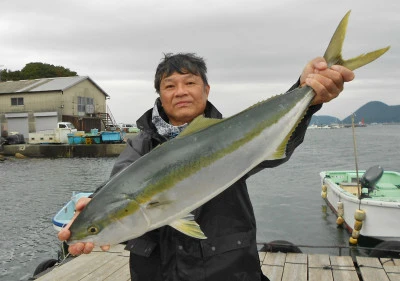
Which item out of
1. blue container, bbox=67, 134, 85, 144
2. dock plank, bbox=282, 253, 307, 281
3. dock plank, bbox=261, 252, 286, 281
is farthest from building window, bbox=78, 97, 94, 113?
dock plank, bbox=282, 253, 307, 281

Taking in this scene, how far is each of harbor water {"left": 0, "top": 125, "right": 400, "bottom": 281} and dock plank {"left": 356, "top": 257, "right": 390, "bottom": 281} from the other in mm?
7616

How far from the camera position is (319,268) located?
672 cm

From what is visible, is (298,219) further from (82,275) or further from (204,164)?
(204,164)

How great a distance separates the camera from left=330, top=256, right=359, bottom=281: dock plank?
6.34 meters

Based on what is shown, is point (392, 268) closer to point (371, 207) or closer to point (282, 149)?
point (282, 149)

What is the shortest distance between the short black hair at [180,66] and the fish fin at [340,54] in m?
1.08

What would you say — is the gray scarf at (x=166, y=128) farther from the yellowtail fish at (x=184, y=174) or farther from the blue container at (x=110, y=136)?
the blue container at (x=110, y=136)

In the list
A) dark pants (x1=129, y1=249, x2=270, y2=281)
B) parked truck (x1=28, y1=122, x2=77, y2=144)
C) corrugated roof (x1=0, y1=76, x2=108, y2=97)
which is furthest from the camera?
corrugated roof (x1=0, y1=76, x2=108, y2=97)

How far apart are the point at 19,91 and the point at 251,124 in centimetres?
5897

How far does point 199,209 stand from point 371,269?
4.92 metres

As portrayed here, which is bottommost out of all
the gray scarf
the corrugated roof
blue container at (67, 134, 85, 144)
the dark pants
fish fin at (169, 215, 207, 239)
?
blue container at (67, 134, 85, 144)

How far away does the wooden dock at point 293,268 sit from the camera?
640cm

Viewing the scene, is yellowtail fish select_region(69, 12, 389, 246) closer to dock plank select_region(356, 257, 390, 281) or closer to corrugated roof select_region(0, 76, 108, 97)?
dock plank select_region(356, 257, 390, 281)

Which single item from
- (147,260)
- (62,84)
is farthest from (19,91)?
(147,260)
